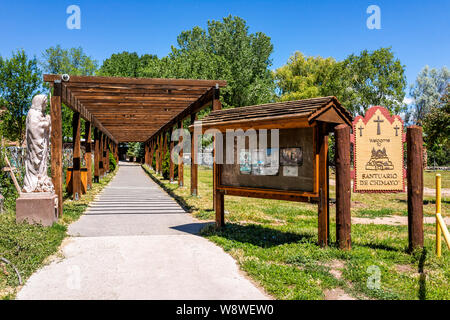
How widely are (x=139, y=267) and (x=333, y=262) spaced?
258cm

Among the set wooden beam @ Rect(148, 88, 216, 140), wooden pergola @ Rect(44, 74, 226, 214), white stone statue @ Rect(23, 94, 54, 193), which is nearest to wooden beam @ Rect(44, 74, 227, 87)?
wooden pergola @ Rect(44, 74, 226, 214)

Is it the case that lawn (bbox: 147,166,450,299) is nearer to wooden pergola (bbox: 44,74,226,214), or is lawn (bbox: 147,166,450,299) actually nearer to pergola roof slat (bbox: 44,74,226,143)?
wooden pergola (bbox: 44,74,226,214)

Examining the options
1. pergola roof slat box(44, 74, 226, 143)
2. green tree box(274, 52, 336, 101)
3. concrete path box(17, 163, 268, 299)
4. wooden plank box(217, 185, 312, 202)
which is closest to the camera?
concrete path box(17, 163, 268, 299)

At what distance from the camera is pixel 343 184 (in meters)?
5.30

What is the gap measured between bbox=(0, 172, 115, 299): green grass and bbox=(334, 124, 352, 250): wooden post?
420 cm

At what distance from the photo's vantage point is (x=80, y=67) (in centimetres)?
4781

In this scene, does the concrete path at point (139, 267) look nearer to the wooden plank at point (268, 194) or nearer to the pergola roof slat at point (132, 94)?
the wooden plank at point (268, 194)

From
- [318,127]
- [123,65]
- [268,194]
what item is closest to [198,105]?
[268,194]

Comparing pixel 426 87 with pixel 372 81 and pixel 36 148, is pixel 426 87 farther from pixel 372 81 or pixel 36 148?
pixel 36 148

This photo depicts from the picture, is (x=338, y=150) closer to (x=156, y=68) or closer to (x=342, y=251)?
(x=342, y=251)

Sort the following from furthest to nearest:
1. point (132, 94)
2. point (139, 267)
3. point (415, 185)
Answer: point (132, 94) < point (415, 185) < point (139, 267)

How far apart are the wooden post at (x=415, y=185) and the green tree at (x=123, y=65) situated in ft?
155

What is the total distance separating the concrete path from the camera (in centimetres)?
380

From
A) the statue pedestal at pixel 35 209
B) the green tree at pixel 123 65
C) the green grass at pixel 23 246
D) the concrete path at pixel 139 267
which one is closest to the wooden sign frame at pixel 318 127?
the concrete path at pixel 139 267
